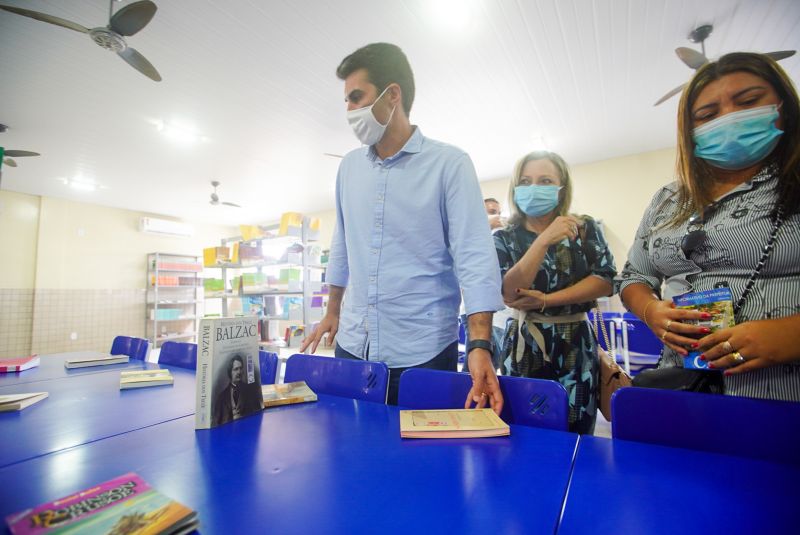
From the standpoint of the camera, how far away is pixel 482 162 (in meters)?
5.71

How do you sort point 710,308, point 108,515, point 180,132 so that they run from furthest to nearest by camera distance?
1. point 180,132
2. point 710,308
3. point 108,515

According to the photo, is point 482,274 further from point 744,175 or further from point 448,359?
point 744,175

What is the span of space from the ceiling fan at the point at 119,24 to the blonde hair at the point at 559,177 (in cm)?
253

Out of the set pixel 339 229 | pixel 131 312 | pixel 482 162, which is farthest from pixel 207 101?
pixel 131 312

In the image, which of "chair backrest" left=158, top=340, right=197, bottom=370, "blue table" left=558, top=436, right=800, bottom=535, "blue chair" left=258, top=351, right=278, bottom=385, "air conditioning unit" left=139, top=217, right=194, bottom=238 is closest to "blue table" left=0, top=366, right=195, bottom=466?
"blue chair" left=258, top=351, right=278, bottom=385

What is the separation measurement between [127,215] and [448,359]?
9.09 m

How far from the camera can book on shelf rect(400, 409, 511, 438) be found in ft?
2.54

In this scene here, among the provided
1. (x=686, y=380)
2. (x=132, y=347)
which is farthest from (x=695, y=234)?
(x=132, y=347)

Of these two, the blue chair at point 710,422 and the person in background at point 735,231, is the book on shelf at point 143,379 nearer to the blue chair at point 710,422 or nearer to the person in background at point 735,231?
the blue chair at point 710,422

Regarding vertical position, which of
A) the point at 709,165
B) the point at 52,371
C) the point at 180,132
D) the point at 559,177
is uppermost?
the point at 180,132

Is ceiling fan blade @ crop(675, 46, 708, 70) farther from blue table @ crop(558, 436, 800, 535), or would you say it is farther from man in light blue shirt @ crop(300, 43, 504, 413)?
blue table @ crop(558, 436, 800, 535)

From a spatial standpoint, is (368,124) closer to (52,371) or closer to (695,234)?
(695,234)

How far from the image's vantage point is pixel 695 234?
2.93 ft

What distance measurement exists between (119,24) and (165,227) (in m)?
6.60
